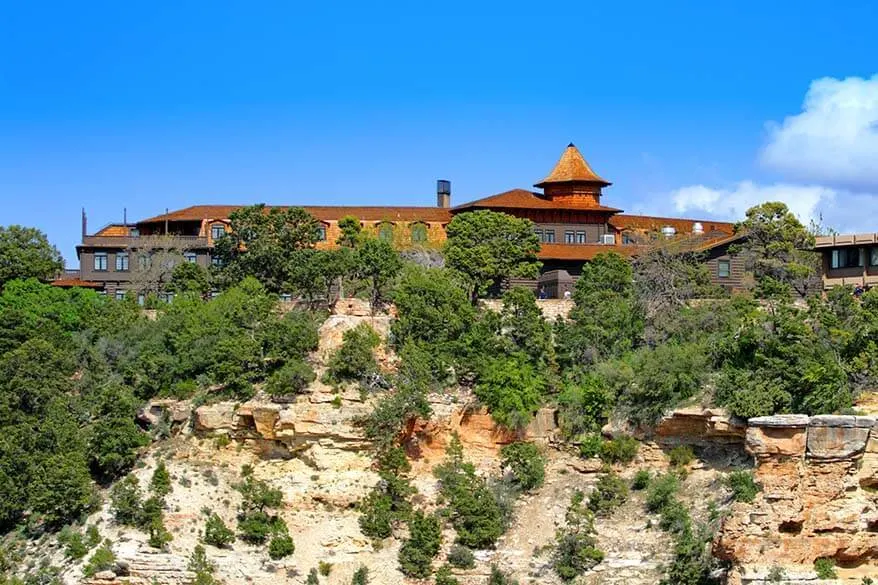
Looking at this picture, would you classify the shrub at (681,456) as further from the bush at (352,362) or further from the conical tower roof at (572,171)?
the conical tower roof at (572,171)

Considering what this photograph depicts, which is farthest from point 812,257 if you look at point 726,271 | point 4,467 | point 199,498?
point 4,467

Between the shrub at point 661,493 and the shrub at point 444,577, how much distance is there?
6745 millimetres

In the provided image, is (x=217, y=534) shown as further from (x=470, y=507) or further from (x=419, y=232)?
(x=419, y=232)

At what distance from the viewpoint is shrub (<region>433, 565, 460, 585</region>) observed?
5547 cm

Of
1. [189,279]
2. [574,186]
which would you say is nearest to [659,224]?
[574,186]

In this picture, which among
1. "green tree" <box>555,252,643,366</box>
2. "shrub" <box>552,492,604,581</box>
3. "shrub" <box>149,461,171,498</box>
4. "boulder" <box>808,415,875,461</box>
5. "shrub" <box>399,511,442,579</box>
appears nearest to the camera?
"boulder" <box>808,415,875,461</box>

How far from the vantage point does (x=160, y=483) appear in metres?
58.3

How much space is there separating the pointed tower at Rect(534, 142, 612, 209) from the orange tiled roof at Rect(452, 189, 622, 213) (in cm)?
42

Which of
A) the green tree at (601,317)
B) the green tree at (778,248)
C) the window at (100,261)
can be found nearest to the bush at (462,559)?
the green tree at (601,317)

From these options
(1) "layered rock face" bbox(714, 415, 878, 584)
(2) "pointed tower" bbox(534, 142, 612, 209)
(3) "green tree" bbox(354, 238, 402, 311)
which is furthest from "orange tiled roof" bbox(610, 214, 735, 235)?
(1) "layered rock face" bbox(714, 415, 878, 584)

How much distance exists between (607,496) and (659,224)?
94.1 ft

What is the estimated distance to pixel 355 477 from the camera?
6022cm

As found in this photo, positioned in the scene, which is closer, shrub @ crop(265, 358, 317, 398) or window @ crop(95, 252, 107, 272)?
shrub @ crop(265, 358, 317, 398)

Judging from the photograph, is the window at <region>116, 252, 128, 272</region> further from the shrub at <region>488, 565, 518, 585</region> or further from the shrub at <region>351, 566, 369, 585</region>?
the shrub at <region>488, 565, 518, 585</region>
